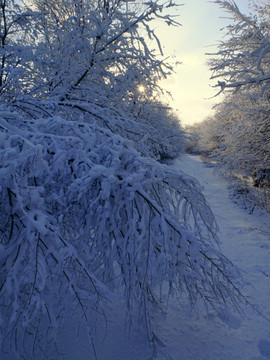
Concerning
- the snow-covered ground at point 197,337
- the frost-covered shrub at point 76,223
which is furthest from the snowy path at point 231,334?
the frost-covered shrub at point 76,223

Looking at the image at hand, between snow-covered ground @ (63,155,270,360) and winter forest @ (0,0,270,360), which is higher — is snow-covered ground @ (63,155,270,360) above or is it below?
below

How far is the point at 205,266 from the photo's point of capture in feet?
6.91

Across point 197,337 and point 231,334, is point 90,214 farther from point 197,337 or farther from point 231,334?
point 231,334

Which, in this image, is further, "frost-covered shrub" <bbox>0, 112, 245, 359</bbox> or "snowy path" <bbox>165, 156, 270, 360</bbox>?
"snowy path" <bbox>165, 156, 270, 360</bbox>

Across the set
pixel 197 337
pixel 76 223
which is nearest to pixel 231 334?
pixel 197 337

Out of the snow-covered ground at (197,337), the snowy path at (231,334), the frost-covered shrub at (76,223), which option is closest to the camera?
the frost-covered shrub at (76,223)

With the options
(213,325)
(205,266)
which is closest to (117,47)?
(205,266)

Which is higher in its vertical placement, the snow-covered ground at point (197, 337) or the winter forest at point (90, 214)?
the winter forest at point (90, 214)

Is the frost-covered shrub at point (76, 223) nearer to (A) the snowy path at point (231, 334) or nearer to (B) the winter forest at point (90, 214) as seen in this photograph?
(B) the winter forest at point (90, 214)

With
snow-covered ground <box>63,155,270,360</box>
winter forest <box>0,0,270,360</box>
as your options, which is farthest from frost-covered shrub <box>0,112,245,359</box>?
snow-covered ground <box>63,155,270,360</box>

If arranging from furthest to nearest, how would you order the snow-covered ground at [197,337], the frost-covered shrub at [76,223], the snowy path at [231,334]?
the snowy path at [231,334], the snow-covered ground at [197,337], the frost-covered shrub at [76,223]

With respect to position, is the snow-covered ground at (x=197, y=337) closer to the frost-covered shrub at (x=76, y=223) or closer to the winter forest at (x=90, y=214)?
the winter forest at (x=90, y=214)

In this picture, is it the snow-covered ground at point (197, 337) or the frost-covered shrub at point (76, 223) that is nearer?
the frost-covered shrub at point (76, 223)

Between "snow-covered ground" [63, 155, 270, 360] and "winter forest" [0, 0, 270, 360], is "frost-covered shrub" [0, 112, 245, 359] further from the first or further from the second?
"snow-covered ground" [63, 155, 270, 360]
